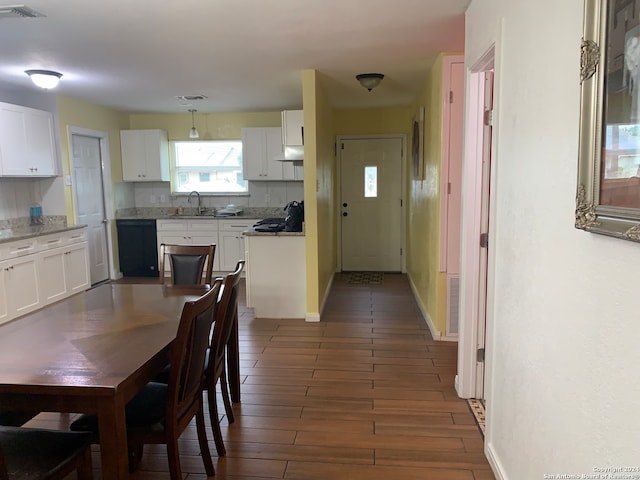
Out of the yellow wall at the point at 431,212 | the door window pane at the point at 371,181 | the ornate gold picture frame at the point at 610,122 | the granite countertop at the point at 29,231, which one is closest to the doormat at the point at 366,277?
the yellow wall at the point at 431,212

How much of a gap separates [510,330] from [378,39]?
2.32 meters

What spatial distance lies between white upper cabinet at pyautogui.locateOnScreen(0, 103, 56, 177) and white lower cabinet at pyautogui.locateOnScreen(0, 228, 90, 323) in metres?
0.76

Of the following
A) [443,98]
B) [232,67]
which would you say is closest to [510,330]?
[443,98]

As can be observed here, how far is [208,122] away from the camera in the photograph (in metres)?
6.66

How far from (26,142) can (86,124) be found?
3.30 ft

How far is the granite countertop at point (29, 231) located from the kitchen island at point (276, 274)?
2127 millimetres

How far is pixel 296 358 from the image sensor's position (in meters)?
3.52

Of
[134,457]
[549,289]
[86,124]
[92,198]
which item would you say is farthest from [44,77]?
[549,289]

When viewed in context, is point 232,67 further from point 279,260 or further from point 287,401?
point 287,401

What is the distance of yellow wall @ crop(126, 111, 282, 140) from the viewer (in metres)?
6.59

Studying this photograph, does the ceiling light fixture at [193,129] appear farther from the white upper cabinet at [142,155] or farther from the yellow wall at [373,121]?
the yellow wall at [373,121]

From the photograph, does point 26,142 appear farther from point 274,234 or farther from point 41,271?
point 274,234

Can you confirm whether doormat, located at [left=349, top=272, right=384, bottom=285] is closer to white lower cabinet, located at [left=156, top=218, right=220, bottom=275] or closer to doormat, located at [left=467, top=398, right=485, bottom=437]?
white lower cabinet, located at [left=156, top=218, right=220, bottom=275]

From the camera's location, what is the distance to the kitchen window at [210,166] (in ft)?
22.2
